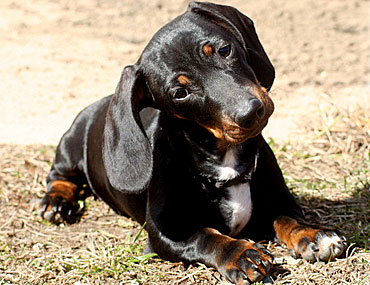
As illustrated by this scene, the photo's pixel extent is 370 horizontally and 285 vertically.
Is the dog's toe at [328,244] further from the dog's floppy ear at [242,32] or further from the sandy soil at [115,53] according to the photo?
the sandy soil at [115,53]

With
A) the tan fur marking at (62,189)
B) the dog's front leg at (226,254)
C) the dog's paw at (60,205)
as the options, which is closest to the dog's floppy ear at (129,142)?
the dog's front leg at (226,254)

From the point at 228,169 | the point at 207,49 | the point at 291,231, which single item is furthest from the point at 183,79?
the point at 291,231

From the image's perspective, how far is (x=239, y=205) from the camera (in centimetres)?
434

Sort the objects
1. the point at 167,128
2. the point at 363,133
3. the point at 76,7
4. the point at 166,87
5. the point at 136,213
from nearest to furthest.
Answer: the point at 166,87 → the point at 167,128 → the point at 136,213 → the point at 363,133 → the point at 76,7

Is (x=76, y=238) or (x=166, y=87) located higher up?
(x=166, y=87)

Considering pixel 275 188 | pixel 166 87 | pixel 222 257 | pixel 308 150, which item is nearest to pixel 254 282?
pixel 222 257

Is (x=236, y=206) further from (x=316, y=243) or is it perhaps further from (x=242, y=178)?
(x=316, y=243)

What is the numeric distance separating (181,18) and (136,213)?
63.7 inches

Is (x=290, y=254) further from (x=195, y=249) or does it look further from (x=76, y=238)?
(x=76, y=238)

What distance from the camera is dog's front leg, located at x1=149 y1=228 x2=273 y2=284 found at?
3.72m

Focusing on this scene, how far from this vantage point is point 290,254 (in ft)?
13.7

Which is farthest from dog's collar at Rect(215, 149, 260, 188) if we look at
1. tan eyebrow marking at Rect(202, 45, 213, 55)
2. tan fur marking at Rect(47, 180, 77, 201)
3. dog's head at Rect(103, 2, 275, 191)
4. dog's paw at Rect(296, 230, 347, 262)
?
tan fur marking at Rect(47, 180, 77, 201)

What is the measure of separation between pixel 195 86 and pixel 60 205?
220 cm

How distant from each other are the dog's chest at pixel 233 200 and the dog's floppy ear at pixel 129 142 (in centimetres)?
54
